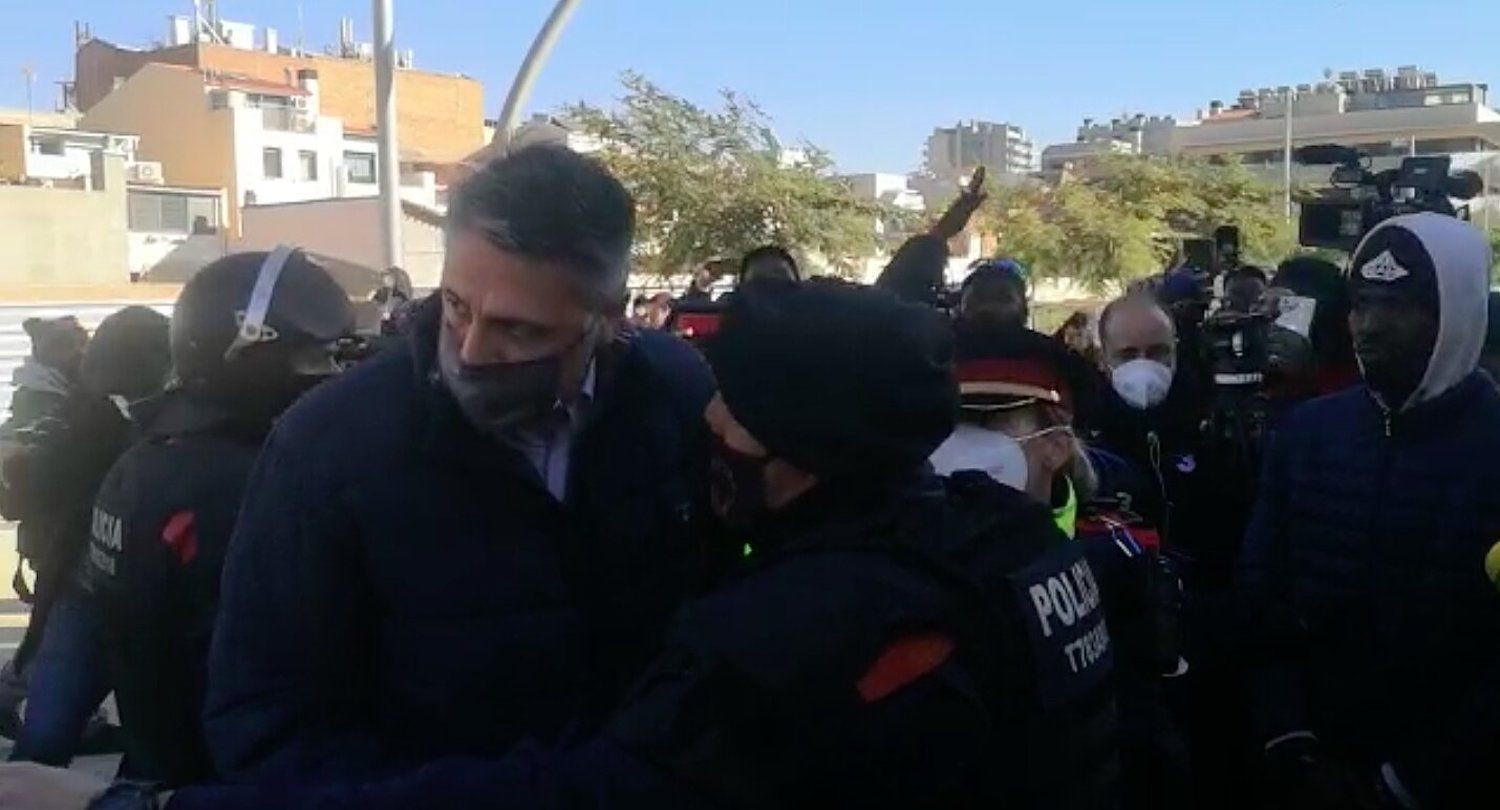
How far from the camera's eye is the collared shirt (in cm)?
191

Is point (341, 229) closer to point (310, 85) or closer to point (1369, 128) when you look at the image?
point (310, 85)

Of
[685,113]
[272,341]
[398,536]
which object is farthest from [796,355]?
[685,113]

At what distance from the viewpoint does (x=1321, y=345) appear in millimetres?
4320

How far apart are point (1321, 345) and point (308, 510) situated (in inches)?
129

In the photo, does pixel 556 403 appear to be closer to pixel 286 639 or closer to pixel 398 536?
pixel 398 536

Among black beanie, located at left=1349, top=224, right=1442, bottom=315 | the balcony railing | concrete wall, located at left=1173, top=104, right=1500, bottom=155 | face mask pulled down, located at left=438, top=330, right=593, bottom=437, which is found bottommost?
face mask pulled down, located at left=438, top=330, right=593, bottom=437

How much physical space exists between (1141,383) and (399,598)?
2718 millimetres

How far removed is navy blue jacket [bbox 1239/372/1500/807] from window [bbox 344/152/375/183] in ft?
190

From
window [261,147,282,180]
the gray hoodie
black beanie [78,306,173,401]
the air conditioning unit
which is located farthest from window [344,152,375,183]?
the gray hoodie

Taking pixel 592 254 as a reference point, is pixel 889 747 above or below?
below

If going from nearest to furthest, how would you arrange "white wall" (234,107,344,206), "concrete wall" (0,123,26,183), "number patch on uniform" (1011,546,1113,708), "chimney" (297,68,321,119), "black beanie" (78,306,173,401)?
"number patch on uniform" (1011,546,1113,708)
"black beanie" (78,306,173,401)
"concrete wall" (0,123,26,183)
"white wall" (234,107,344,206)
"chimney" (297,68,321,119)

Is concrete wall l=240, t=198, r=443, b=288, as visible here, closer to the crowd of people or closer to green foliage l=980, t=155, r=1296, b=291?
green foliage l=980, t=155, r=1296, b=291

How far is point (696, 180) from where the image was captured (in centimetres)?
2498

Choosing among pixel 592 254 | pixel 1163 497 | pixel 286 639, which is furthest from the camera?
pixel 1163 497
